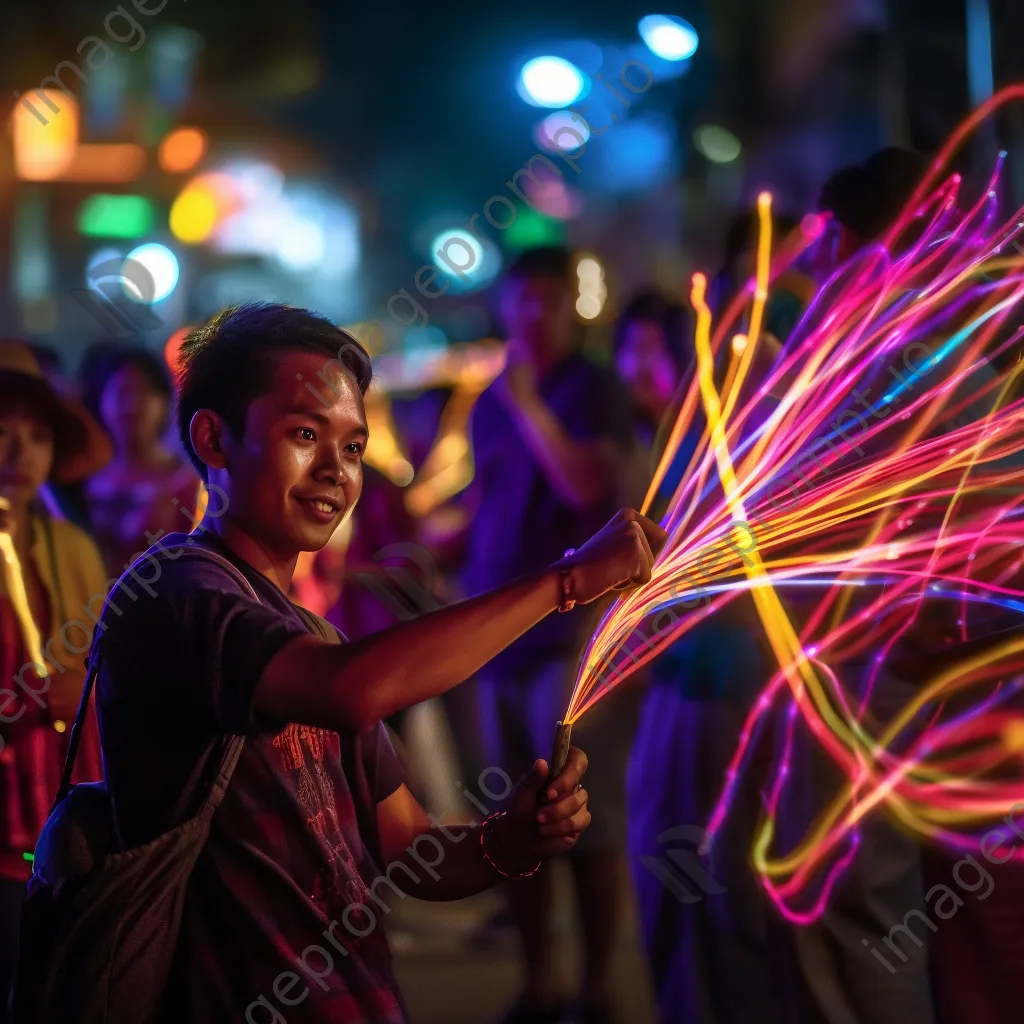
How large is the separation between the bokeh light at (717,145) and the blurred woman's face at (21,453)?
41.5 feet

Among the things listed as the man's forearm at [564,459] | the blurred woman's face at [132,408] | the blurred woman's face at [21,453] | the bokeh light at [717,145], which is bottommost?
the man's forearm at [564,459]

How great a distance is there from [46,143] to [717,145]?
1470 centimetres

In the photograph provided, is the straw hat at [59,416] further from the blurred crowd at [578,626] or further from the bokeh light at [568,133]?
the bokeh light at [568,133]

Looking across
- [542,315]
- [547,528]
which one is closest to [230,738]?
[547,528]

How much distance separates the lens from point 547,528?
15.7 ft

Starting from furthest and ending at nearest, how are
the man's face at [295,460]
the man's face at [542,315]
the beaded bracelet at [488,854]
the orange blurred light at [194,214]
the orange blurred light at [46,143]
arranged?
the orange blurred light at [194,214] → the orange blurred light at [46,143] → the man's face at [542,315] → the beaded bracelet at [488,854] → the man's face at [295,460]

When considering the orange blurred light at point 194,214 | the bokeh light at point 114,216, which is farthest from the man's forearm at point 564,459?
the orange blurred light at point 194,214

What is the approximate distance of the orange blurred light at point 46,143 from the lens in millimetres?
23562

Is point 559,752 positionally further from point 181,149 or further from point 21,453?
point 181,149

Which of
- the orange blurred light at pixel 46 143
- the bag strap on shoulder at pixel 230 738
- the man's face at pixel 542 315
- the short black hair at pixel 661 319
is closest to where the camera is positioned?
the bag strap on shoulder at pixel 230 738

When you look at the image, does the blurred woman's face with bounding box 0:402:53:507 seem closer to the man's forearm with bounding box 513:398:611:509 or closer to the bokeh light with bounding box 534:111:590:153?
the man's forearm with bounding box 513:398:611:509

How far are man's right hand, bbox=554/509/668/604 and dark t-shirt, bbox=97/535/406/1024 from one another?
1.47 feet

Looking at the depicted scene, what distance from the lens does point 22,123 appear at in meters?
24.1

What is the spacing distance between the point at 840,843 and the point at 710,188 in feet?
43.8
